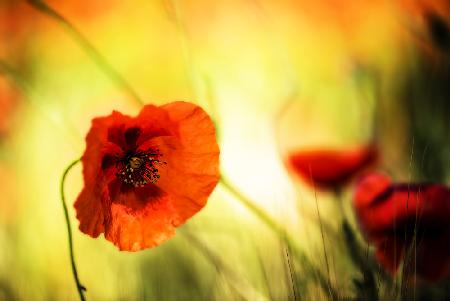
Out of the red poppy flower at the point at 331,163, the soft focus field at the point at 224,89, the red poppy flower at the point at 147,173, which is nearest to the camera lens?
the red poppy flower at the point at 147,173

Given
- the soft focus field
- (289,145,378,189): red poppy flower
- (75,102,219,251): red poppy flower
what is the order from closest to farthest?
(75,102,219,251): red poppy flower
(289,145,378,189): red poppy flower
the soft focus field

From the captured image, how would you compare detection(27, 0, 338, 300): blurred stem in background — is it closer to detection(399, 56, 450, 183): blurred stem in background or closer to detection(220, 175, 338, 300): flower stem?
detection(220, 175, 338, 300): flower stem

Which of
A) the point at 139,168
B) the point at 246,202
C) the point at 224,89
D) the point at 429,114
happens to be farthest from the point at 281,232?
the point at 224,89

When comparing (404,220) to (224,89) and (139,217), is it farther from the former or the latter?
(224,89)

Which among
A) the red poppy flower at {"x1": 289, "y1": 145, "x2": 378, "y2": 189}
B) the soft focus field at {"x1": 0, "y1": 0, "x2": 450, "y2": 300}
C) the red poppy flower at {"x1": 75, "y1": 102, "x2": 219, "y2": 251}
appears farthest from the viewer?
the soft focus field at {"x1": 0, "y1": 0, "x2": 450, "y2": 300}

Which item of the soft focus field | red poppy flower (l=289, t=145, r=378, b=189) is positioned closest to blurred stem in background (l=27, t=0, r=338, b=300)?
red poppy flower (l=289, t=145, r=378, b=189)

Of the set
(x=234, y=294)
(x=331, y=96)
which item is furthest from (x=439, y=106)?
(x=234, y=294)

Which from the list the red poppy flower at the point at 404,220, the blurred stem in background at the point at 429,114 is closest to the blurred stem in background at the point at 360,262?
the red poppy flower at the point at 404,220

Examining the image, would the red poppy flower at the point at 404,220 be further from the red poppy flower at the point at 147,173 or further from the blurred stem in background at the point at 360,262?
the red poppy flower at the point at 147,173
